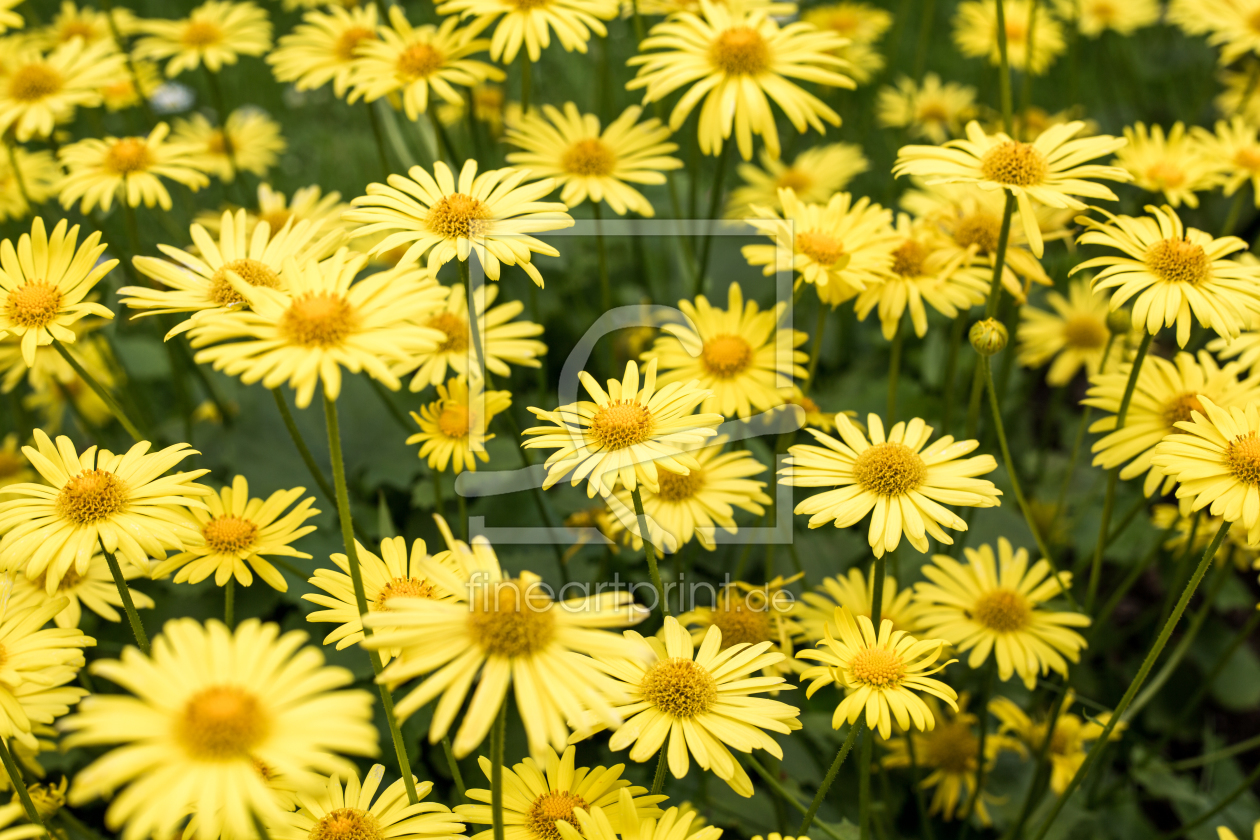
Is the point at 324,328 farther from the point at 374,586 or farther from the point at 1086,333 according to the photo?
the point at 1086,333

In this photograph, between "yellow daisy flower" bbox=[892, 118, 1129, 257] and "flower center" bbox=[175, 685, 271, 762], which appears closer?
"flower center" bbox=[175, 685, 271, 762]

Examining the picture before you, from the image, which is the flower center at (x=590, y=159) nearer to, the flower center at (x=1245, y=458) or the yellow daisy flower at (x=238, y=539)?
the yellow daisy flower at (x=238, y=539)

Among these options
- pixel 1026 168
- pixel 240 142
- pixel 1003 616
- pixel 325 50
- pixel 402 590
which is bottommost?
pixel 1003 616

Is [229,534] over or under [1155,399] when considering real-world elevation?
under

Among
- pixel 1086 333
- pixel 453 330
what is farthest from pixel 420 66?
pixel 1086 333

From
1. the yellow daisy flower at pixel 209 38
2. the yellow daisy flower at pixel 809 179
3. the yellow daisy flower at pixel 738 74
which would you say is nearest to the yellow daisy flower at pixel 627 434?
the yellow daisy flower at pixel 738 74

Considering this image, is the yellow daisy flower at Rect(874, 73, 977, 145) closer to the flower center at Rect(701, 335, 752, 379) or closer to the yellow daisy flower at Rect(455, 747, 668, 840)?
the flower center at Rect(701, 335, 752, 379)

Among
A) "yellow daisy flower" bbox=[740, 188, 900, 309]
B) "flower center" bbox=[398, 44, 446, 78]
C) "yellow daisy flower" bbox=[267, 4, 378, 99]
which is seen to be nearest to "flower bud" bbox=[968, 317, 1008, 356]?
"yellow daisy flower" bbox=[740, 188, 900, 309]
